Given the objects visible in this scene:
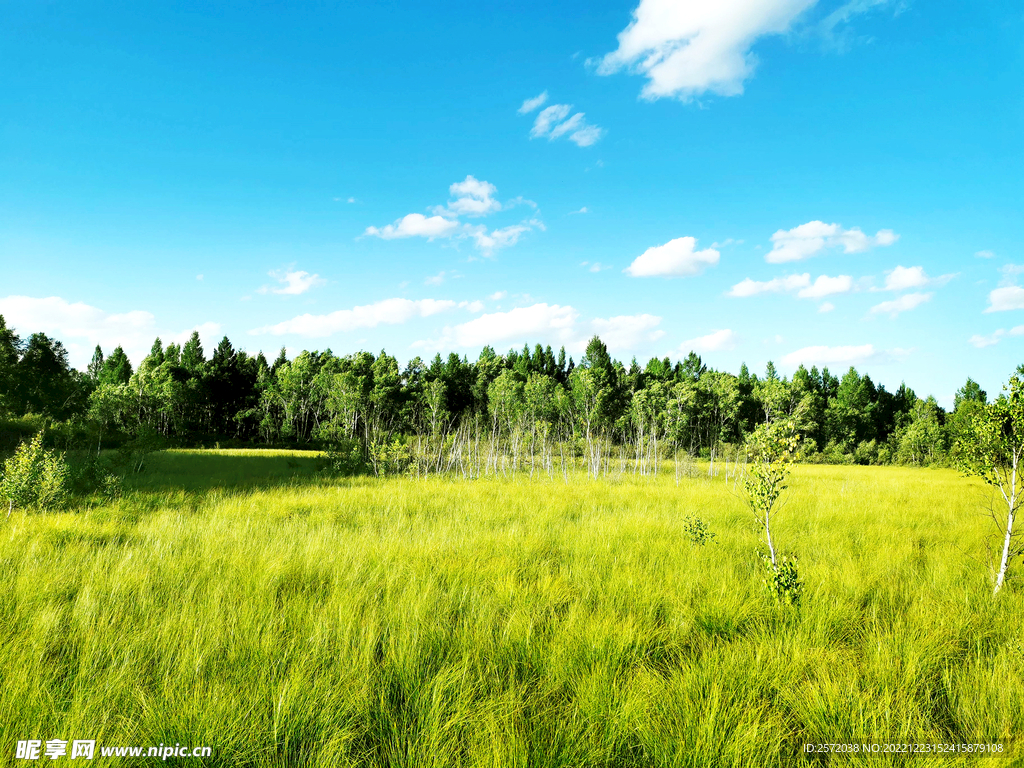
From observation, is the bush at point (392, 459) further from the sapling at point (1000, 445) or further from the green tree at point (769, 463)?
the sapling at point (1000, 445)

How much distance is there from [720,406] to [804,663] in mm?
49862

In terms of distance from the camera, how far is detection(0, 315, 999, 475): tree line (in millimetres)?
33562

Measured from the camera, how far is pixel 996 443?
6117 millimetres

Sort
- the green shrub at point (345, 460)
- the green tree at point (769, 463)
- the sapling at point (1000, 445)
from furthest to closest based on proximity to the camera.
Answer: the green shrub at point (345, 460) → the sapling at point (1000, 445) → the green tree at point (769, 463)

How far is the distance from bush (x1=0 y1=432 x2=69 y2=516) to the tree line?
19.3 m

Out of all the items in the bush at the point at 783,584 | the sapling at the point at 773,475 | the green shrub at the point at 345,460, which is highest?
the sapling at the point at 773,475

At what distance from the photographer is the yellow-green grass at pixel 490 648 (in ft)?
9.47

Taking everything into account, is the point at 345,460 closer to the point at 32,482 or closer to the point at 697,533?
the point at 32,482

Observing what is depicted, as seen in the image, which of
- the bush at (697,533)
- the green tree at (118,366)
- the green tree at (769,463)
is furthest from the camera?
the green tree at (118,366)

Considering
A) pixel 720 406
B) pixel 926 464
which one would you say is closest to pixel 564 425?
pixel 720 406

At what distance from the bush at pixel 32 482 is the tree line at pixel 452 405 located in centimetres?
1925

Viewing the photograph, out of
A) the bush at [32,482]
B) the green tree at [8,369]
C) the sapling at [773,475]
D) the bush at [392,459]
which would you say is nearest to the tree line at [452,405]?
the green tree at [8,369]

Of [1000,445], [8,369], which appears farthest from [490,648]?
[8,369]

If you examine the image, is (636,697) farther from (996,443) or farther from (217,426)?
(217,426)
